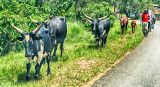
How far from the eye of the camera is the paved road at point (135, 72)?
5.46 metres

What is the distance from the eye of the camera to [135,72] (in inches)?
253

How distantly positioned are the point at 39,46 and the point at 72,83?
1.58 m

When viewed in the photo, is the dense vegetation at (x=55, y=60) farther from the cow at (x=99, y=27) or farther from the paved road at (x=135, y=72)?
the cow at (x=99, y=27)

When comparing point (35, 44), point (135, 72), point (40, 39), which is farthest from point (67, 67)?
point (135, 72)

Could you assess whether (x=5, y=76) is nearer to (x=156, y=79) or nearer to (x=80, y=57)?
(x=80, y=57)

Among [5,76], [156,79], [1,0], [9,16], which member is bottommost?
[156,79]

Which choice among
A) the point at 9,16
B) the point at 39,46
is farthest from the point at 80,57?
the point at 9,16

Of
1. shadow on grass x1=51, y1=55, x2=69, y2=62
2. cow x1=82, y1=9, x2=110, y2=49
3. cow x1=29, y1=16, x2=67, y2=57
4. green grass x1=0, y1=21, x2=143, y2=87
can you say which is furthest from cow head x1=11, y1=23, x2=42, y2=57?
cow x1=82, y1=9, x2=110, y2=49

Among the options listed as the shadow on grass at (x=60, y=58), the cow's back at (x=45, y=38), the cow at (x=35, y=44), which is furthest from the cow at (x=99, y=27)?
the cow at (x=35, y=44)

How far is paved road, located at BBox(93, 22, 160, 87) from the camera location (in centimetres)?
546

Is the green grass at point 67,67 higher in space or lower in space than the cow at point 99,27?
lower

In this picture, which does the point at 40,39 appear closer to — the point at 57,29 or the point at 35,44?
the point at 35,44

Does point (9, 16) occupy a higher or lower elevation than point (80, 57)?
higher

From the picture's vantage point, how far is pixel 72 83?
538 centimetres
